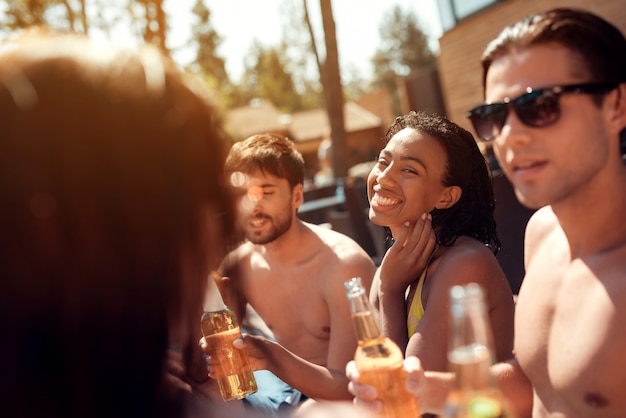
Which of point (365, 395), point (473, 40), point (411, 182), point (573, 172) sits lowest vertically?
point (365, 395)

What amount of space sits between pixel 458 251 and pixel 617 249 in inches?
33.2

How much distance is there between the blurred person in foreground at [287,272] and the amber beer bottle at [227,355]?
17.4 inches

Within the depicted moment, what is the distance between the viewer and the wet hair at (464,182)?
2.83 m

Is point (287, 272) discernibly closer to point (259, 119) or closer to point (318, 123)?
point (259, 119)

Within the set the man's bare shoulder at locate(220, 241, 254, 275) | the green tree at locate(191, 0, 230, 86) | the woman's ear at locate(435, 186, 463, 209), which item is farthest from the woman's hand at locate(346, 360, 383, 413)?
the green tree at locate(191, 0, 230, 86)

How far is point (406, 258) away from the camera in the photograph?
8.52 ft

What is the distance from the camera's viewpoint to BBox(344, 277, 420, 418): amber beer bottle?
162 centimetres

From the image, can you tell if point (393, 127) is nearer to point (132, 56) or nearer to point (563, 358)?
point (563, 358)

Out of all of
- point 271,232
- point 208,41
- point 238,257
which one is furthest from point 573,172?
point 208,41

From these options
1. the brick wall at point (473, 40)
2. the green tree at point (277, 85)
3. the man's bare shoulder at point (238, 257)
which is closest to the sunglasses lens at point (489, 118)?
the man's bare shoulder at point (238, 257)

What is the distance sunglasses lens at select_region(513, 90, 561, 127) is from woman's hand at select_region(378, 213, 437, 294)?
3.28 ft

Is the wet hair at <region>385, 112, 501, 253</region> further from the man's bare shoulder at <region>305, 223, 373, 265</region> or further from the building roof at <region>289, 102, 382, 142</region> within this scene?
the building roof at <region>289, 102, 382, 142</region>

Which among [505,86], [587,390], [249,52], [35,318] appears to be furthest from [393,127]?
[249,52]

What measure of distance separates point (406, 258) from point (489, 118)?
35.8 inches
